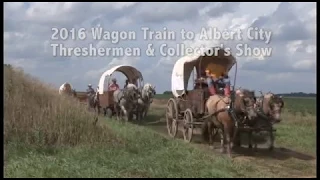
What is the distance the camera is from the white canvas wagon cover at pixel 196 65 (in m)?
12.2

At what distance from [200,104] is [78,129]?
3.16 m

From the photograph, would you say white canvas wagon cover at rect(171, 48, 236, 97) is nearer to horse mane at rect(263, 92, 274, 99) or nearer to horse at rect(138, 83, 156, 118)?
horse mane at rect(263, 92, 274, 99)

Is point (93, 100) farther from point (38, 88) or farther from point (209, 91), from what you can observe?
point (209, 91)

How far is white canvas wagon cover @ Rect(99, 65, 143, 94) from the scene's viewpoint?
65.8 ft

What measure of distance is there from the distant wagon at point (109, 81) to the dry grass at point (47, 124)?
872 cm

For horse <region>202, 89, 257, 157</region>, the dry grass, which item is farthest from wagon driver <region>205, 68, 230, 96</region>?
the dry grass

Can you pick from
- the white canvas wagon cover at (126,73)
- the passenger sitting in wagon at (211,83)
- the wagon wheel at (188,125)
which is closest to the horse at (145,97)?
the white canvas wagon cover at (126,73)

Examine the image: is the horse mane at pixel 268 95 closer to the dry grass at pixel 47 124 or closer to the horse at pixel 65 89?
the dry grass at pixel 47 124

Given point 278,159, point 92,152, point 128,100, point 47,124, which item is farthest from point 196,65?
point 128,100

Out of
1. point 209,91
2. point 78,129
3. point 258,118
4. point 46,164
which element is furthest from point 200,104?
point 46,164

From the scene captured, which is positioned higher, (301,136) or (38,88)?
(38,88)

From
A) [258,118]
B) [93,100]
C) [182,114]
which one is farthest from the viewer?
[93,100]

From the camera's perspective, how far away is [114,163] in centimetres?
770

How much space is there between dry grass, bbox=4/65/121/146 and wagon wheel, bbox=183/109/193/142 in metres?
2.53
